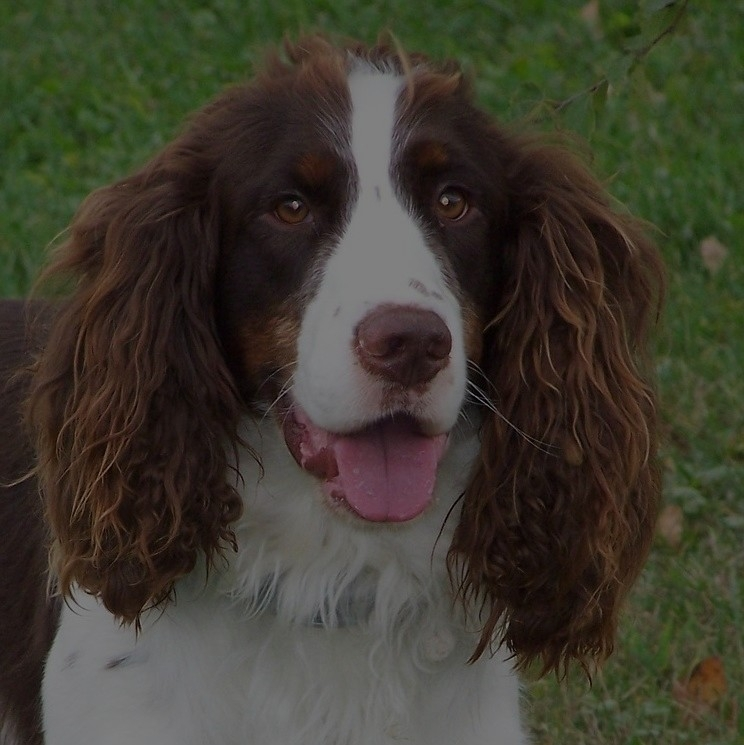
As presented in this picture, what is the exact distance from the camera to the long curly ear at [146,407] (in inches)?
144

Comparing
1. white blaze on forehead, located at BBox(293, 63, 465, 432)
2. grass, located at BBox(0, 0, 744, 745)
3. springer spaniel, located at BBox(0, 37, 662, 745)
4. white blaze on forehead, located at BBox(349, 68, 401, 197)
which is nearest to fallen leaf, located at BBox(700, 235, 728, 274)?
grass, located at BBox(0, 0, 744, 745)

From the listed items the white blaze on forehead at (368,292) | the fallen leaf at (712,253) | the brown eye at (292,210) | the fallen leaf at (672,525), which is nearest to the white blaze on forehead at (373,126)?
the white blaze on forehead at (368,292)

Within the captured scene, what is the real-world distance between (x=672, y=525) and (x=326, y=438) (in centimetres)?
239

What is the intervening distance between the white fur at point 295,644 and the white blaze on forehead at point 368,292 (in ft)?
0.48

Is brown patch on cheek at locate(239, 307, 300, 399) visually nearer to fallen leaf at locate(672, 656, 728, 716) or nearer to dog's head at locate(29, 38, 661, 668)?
dog's head at locate(29, 38, 661, 668)

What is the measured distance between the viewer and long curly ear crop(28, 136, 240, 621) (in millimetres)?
3662

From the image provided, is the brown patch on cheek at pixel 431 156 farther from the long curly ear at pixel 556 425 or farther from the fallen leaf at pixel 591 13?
the fallen leaf at pixel 591 13

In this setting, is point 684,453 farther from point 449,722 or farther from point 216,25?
point 216,25

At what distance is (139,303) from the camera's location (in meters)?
3.66

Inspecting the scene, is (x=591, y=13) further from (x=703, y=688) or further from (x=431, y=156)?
(x=431, y=156)

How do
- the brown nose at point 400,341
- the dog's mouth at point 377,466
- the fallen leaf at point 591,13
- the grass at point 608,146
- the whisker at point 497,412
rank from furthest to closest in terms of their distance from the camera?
1. the fallen leaf at point 591,13
2. the grass at point 608,146
3. the whisker at point 497,412
4. the dog's mouth at point 377,466
5. the brown nose at point 400,341

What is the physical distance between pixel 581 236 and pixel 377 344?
2.54ft

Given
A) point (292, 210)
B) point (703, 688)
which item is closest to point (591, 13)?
point (703, 688)

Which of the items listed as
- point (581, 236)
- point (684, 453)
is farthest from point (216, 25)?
point (581, 236)
